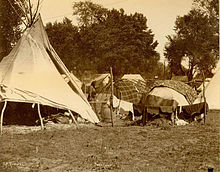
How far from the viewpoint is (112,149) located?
9.58 m

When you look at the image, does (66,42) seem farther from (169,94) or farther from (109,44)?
(169,94)

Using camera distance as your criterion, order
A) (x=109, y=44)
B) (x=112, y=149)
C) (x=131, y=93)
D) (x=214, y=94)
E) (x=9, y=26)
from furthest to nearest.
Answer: (x=109, y=44) → (x=9, y=26) → (x=131, y=93) → (x=214, y=94) → (x=112, y=149)

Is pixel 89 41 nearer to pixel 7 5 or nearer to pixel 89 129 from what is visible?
pixel 7 5

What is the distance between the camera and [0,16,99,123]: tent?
13.5 metres

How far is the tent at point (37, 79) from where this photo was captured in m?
13.5

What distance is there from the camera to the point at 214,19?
42.3 meters

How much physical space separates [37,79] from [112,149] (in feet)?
19.9

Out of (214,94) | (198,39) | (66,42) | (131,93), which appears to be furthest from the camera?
(66,42)

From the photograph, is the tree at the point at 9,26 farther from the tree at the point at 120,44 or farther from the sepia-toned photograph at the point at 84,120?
the tree at the point at 120,44

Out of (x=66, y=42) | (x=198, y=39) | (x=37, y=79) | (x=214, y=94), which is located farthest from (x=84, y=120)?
(x=66, y=42)

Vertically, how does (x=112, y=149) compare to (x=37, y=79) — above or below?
below

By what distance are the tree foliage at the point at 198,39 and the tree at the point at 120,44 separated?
4.01m

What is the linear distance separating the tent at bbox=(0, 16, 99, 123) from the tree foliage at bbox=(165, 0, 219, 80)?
2959cm

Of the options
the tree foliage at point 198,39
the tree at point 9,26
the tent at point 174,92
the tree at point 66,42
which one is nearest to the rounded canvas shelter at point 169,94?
the tent at point 174,92
